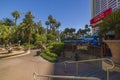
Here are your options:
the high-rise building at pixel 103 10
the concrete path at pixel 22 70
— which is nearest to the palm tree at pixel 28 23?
the high-rise building at pixel 103 10

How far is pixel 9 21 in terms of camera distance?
232 feet

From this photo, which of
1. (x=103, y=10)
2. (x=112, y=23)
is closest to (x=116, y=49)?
(x=112, y=23)

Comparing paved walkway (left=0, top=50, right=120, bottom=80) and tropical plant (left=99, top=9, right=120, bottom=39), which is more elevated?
tropical plant (left=99, top=9, right=120, bottom=39)

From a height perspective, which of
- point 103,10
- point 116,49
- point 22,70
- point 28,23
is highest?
point 28,23

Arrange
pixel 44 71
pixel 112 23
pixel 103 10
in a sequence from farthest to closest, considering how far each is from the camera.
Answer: pixel 103 10
pixel 44 71
pixel 112 23

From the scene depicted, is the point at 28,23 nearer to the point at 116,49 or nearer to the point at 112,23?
the point at 112,23

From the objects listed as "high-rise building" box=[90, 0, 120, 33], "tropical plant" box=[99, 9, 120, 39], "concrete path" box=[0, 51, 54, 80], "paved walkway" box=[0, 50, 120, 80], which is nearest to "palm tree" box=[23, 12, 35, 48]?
"high-rise building" box=[90, 0, 120, 33]

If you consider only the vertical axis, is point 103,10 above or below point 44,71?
above

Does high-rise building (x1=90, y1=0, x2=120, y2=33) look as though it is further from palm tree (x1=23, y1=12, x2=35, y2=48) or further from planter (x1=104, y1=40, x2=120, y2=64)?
palm tree (x1=23, y1=12, x2=35, y2=48)

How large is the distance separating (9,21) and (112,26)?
67.2 metres

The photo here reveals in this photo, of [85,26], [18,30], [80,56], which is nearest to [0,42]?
[18,30]

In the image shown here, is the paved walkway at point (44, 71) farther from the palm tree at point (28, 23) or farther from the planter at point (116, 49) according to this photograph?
the palm tree at point (28, 23)

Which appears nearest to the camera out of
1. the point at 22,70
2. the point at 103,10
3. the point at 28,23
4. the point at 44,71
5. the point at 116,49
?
the point at 116,49

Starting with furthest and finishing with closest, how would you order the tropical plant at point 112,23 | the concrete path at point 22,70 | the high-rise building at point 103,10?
the high-rise building at point 103,10
the concrete path at point 22,70
the tropical plant at point 112,23
